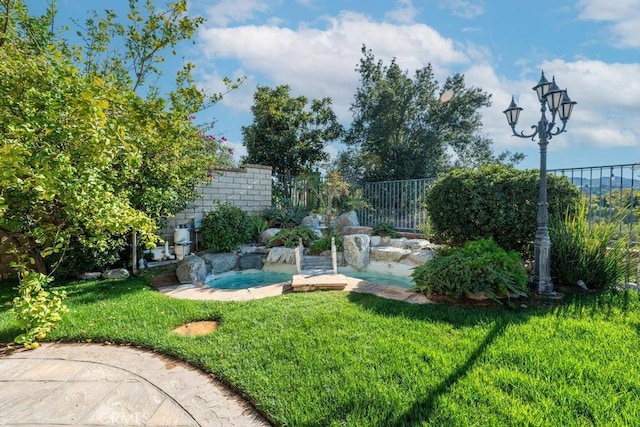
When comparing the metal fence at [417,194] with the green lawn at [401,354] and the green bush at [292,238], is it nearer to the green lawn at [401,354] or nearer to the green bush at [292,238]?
the green lawn at [401,354]

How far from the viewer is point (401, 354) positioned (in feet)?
7.88

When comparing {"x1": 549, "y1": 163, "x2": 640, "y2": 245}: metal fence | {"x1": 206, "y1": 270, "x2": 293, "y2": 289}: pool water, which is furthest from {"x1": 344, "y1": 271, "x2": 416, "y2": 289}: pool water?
{"x1": 549, "y1": 163, "x2": 640, "y2": 245}: metal fence

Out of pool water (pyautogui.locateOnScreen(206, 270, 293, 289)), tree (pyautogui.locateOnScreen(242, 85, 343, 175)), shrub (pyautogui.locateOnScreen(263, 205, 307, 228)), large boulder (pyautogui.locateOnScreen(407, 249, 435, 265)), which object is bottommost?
pool water (pyautogui.locateOnScreen(206, 270, 293, 289))

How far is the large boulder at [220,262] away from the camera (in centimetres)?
636

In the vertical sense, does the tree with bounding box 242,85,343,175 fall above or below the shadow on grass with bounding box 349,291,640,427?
above

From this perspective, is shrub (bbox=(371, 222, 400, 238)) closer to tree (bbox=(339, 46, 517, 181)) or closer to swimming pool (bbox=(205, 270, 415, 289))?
swimming pool (bbox=(205, 270, 415, 289))

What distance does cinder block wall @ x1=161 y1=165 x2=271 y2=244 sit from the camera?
23.7 feet

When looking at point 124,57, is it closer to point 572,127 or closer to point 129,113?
point 129,113

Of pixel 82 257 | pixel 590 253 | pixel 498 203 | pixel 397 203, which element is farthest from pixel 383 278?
pixel 82 257

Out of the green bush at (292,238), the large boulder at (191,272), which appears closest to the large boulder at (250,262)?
the green bush at (292,238)

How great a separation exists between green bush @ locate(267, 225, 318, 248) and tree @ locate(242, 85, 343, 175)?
4.77 meters

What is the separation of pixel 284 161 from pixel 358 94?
549cm

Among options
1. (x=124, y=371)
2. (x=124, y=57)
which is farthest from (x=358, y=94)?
(x=124, y=371)

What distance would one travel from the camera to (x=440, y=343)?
8.46 ft
